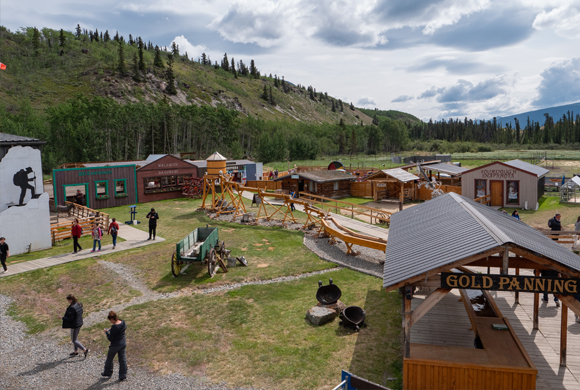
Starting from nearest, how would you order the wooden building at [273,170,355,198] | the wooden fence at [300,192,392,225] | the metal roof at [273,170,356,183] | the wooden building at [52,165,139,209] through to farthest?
the wooden fence at [300,192,392,225] < the wooden building at [52,165,139,209] < the metal roof at [273,170,356,183] < the wooden building at [273,170,355,198]

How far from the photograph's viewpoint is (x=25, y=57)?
129m

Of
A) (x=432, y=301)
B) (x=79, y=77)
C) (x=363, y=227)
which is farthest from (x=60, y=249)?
(x=79, y=77)

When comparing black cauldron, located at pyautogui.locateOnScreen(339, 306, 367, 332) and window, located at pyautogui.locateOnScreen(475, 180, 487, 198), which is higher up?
window, located at pyautogui.locateOnScreen(475, 180, 487, 198)

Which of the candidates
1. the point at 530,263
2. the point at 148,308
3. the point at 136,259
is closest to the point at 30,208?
the point at 136,259

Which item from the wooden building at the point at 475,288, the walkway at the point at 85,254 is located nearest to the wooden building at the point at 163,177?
the walkway at the point at 85,254

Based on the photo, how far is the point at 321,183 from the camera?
38.8 meters

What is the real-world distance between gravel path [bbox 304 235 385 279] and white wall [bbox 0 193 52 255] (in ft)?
45.7

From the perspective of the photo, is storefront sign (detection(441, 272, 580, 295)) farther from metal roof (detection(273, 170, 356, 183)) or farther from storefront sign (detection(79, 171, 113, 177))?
storefront sign (detection(79, 171, 113, 177))

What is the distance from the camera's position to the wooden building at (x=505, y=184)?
30.8m

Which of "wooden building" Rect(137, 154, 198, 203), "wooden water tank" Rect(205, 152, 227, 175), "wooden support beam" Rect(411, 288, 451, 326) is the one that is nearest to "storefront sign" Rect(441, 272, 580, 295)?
"wooden support beam" Rect(411, 288, 451, 326)

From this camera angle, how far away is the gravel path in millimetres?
16484

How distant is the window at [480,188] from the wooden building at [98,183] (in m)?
31.0

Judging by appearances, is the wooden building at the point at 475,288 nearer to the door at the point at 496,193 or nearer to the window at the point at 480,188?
the door at the point at 496,193

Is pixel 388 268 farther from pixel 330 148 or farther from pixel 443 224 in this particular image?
pixel 330 148
